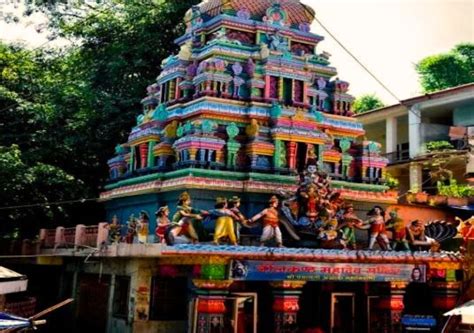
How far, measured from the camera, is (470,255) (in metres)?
15.3

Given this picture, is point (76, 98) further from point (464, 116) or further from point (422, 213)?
point (464, 116)

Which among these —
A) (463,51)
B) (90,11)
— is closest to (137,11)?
(90,11)

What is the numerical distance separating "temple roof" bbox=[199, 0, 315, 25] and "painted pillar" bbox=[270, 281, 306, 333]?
9.28m

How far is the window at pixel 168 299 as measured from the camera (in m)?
14.5

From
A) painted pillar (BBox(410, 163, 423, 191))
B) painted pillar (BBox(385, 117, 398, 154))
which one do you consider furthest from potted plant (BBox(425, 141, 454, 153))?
painted pillar (BBox(385, 117, 398, 154))

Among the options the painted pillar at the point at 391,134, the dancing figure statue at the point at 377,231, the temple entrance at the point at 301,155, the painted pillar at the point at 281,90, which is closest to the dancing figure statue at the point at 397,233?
the dancing figure statue at the point at 377,231

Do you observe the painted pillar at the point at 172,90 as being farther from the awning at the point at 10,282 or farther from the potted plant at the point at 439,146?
the potted plant at the point at 439,146

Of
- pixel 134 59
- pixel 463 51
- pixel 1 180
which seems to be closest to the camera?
pixel 1 180

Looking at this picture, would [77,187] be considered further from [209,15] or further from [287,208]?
[287,208]

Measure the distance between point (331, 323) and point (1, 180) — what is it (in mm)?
10275

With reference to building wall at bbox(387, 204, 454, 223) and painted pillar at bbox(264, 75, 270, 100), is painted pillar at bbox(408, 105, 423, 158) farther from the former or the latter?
painted pillar at bbox(264, 75, 270, 100)

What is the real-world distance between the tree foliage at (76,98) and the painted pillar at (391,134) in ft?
45.5

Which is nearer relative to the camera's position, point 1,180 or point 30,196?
point 1,180

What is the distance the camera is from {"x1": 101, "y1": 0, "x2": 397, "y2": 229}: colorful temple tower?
15578 millimetres
